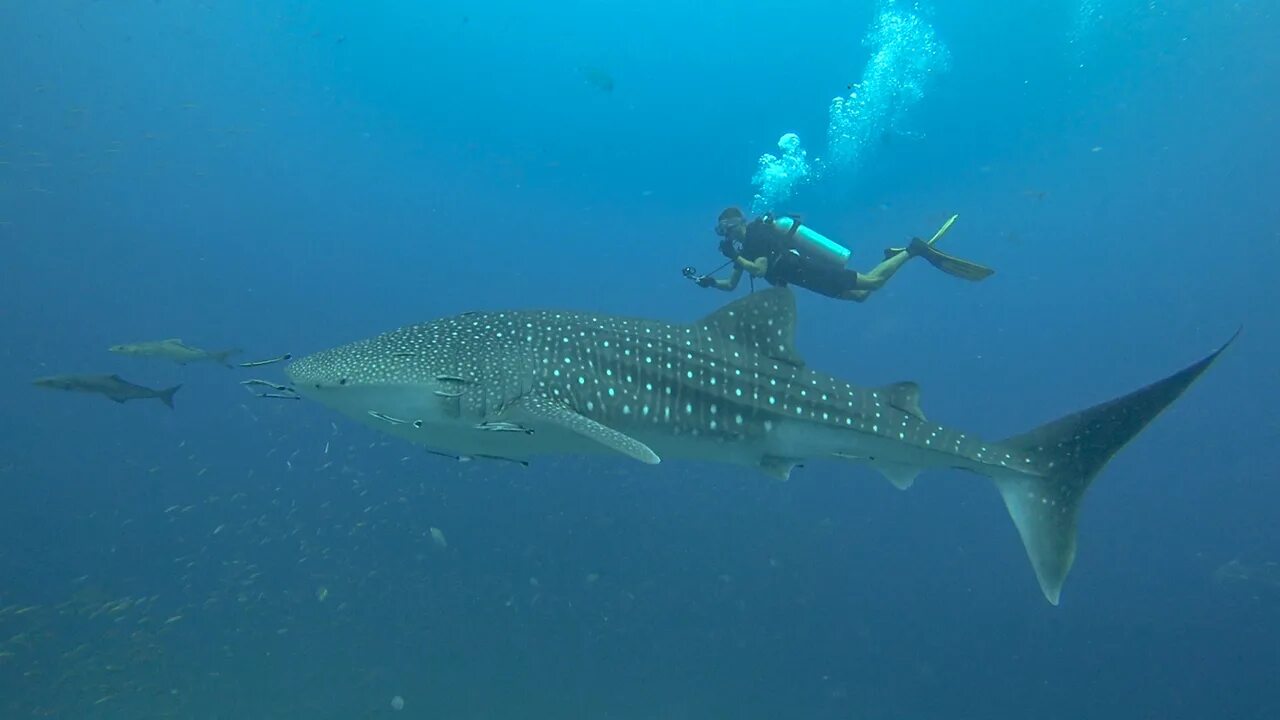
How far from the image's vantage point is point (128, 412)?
106ft

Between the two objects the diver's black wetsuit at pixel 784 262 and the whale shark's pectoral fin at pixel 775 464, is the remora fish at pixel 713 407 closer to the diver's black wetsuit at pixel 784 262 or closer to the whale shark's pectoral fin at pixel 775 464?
the whale shark's pectoral fin at pixel 775 464

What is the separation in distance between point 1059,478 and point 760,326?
2912 millimetres

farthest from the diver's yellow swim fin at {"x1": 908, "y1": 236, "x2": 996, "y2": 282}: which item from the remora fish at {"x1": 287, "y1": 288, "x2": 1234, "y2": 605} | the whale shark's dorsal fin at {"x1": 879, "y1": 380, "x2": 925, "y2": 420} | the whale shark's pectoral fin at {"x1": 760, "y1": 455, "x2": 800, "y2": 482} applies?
the whale shark's pectoral fin at {"x1": 760, "y1": 455, "x2": 800, "y2": 482}

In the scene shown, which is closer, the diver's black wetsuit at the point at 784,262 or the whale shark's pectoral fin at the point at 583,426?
the whale shark's pectoral fin at the point at 583,426

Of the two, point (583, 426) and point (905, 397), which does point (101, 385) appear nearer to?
point (583, 426)

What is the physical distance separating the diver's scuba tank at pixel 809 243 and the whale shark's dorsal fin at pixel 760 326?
12.2 feet

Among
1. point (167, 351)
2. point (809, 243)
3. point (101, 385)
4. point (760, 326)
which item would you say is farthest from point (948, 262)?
point (101, 385)

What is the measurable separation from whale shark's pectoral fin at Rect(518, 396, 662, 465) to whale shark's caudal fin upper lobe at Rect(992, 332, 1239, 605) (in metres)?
3.38

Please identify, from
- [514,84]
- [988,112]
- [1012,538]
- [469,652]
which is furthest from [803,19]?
[469,652]

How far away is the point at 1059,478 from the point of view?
19.7 feet

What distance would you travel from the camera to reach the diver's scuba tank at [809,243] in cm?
995

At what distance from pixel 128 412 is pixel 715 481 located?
2844 cm

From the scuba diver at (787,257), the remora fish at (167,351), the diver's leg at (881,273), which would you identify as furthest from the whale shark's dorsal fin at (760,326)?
the remora fish at (167,351)

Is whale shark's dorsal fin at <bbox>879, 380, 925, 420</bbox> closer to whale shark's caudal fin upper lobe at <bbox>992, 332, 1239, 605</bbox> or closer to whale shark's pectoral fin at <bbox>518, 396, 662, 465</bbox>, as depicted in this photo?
whale shark's caudal fin upper lobe at <bbox>992, 332, 1239, 605</bbox>
